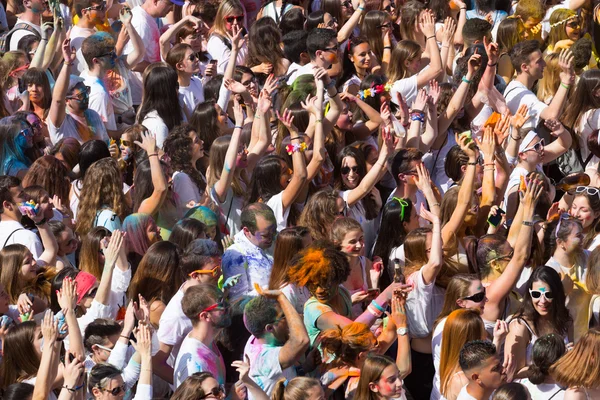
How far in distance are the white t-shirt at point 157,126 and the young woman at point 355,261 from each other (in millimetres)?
2344

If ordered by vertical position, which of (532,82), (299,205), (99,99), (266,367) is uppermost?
(266,367)

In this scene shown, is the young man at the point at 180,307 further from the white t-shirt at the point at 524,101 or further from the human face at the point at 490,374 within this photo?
the white t-shirt at the point at 524,101

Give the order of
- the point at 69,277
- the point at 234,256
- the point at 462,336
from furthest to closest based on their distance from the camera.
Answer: the point at 234,256, the point at 69,277, the point at 462,336

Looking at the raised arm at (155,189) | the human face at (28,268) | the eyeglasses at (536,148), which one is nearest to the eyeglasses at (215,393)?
the human face at (28,268)

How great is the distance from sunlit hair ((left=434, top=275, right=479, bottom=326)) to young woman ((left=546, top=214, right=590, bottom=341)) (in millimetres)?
884

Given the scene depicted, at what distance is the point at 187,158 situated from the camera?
8.94 m

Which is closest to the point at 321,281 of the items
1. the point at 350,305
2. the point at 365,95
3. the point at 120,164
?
the point at 350,305

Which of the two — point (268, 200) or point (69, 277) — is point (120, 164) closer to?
point (268, 200)

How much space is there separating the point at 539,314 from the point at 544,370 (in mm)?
786

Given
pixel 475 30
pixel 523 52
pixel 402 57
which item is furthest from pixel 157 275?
pixel 475 30

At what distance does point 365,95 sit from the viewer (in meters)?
10.2

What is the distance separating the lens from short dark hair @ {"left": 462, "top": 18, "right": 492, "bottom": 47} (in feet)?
37.2

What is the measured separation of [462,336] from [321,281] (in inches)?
35.5

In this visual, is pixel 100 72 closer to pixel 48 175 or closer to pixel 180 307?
pixel 48 175
